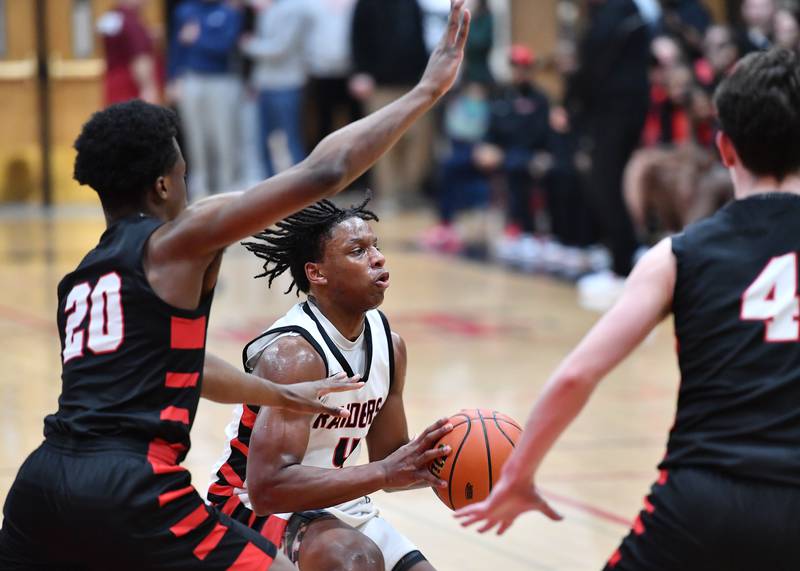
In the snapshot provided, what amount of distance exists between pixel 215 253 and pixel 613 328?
0.95 m

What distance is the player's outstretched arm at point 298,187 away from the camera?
3064 millimetres

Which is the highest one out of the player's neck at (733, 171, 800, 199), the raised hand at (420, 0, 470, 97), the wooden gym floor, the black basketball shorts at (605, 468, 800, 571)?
the raised hand at (420, 0, 470, 97)

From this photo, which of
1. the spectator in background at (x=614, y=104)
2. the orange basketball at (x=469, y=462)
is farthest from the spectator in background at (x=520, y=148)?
the orange basketball at (x=469, y=462)

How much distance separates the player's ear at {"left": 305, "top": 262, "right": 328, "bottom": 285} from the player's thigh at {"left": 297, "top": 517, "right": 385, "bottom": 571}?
669 mm

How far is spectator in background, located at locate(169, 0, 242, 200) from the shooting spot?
47.5ft

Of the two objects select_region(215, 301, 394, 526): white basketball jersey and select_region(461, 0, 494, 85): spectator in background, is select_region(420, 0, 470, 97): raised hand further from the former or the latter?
select_region(461, 0, 494, 85): spectator in background

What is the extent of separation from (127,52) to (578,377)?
38.8 feet

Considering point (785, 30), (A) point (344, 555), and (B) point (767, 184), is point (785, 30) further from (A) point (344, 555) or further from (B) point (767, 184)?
(B) point (767, 184)

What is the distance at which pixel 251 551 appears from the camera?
3.26 m

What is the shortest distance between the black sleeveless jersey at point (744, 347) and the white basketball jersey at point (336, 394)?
1.30m

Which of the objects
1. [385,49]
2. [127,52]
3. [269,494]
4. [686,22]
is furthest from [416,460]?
[385,49]

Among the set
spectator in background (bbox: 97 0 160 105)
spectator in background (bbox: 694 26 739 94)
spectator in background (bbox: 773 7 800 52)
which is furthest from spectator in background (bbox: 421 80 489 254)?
spectator in background (bbox: 773 7 800 52)

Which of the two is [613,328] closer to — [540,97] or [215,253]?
[215,253]

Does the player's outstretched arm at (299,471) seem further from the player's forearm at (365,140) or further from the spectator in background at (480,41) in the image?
the spectator in background at (480,41)
